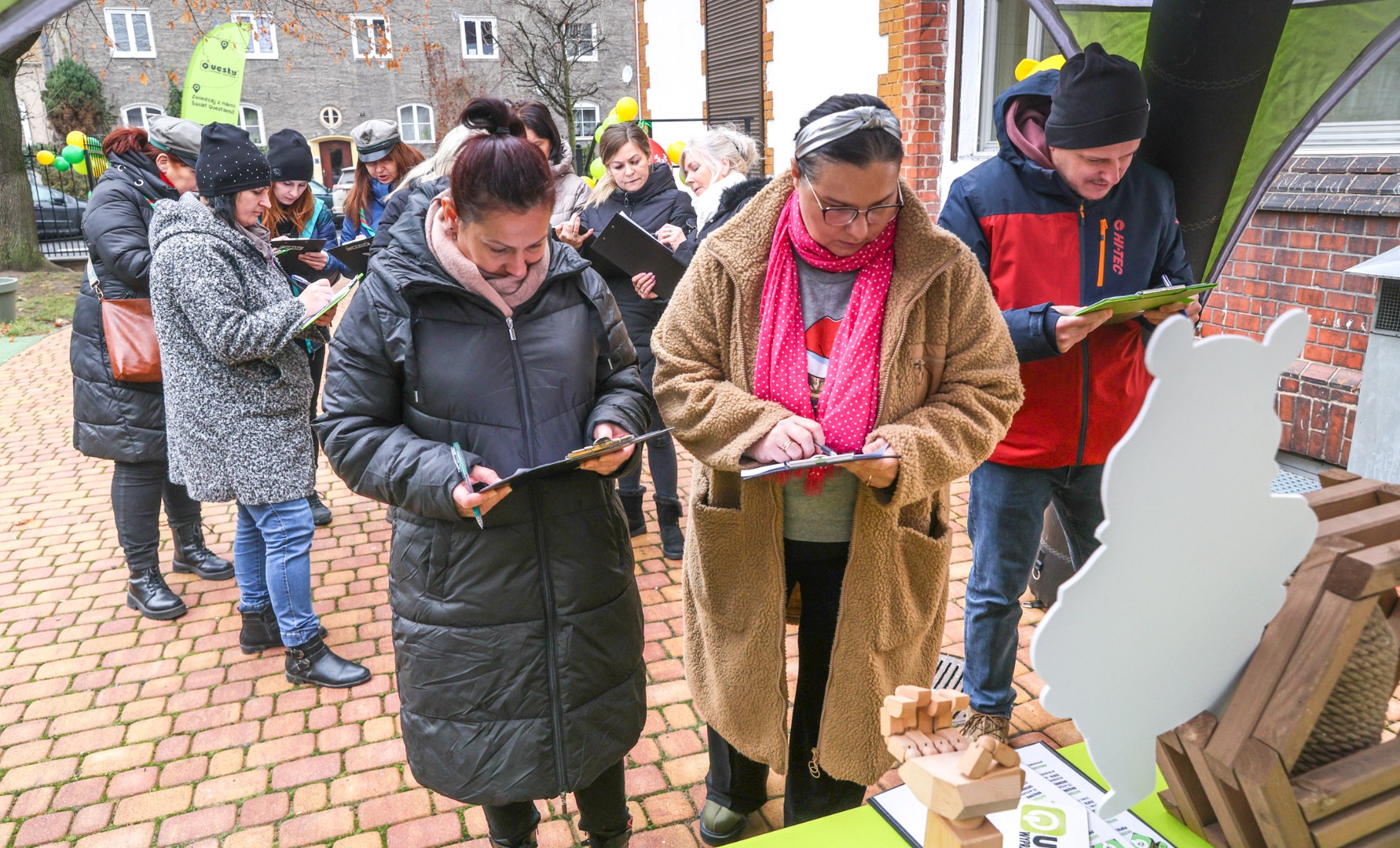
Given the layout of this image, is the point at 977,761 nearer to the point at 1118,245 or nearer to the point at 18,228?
the point at 1118,245

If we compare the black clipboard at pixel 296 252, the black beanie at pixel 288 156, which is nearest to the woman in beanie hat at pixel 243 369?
the black clipboard at pixel 296 252

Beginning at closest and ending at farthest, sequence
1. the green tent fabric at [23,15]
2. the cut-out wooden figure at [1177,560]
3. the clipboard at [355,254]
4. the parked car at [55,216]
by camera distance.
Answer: the green tent fabric at [23,15], the cut-out wooden figure at [1177,560], the clipboard at [355,254], the parked car at [55,216]

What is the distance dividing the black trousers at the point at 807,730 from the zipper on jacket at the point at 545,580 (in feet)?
1.75

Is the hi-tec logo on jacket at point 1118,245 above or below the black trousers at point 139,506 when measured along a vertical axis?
above

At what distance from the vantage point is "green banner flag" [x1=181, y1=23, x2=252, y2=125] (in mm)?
4328

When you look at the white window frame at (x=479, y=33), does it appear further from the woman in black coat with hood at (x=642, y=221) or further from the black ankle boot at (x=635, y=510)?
the black ankle boot at (x=635, y=510)

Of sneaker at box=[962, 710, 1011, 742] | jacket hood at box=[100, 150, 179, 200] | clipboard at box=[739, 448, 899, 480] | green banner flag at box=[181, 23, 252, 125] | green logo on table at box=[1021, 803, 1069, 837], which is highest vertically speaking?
green banner flag at box=[181, 23, 252, 125]

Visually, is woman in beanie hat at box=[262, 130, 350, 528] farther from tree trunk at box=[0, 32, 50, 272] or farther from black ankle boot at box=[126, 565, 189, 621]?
tree trunk at box=[0, 32, 50, 272]

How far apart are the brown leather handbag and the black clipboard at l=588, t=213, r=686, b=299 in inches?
75.9

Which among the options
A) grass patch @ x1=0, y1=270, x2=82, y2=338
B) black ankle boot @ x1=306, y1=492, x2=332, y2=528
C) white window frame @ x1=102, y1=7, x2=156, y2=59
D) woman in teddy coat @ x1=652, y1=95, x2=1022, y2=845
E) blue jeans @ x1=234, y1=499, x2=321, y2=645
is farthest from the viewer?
white window frame @ x1=102, y1=7, x2=156, y2=59

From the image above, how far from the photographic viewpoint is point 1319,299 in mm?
5004

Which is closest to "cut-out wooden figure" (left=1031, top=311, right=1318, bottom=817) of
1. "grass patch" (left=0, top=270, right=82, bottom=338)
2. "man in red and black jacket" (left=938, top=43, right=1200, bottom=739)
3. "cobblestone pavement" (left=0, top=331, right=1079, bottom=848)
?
"man in red and black jacket" (left=938, top=43, right=1200, bottom=739)

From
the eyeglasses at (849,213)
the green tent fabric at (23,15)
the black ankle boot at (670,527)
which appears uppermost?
the green tent fabric at (23,15)

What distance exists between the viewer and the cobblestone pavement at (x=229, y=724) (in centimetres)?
294
